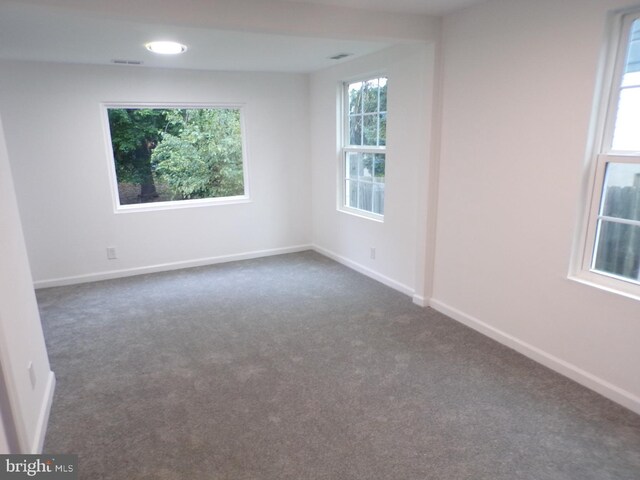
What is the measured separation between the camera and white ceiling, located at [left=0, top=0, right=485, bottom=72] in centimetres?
232

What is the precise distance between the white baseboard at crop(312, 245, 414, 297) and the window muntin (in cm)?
129

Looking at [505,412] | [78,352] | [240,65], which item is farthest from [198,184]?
[505,412]

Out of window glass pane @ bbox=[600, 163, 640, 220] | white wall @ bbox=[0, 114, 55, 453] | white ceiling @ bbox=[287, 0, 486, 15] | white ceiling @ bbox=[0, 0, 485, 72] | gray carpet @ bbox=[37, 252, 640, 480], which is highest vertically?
white ceiling @ bbox=[287, 0, 486, 15]

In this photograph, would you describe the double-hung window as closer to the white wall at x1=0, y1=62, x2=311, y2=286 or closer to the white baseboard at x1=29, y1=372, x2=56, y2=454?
the white baseboard at x1=29, y1=372, x2=56, y2=454

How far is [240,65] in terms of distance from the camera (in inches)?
176

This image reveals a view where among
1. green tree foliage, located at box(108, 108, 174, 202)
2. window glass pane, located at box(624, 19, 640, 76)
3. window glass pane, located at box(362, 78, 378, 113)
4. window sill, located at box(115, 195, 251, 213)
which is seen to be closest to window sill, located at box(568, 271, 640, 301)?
window glass pane, located at box(624, 19, 640, 76)

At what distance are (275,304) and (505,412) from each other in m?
2.17

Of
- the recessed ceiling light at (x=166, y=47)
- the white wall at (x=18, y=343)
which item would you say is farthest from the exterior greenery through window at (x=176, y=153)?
the white wall at (x=18, y=343)

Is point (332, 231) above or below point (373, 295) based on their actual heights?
above

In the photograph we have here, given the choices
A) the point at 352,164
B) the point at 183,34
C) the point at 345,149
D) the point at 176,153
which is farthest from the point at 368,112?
the point at 176,153

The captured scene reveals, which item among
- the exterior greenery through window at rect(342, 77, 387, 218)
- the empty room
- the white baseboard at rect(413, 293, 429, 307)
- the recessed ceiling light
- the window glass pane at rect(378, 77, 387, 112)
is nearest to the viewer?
the empty room

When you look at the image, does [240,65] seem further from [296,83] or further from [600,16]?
[600,16]
